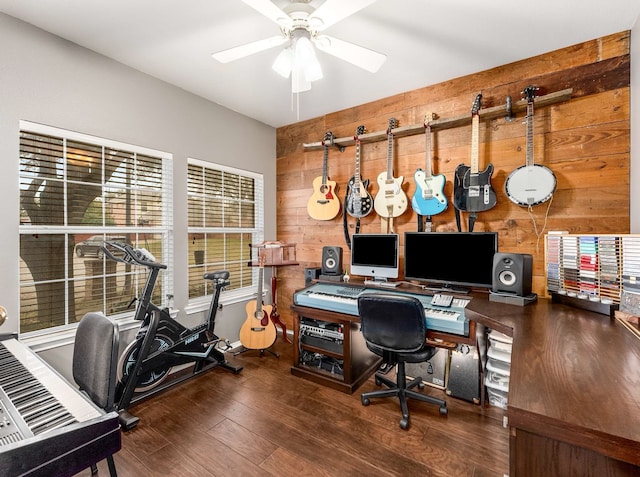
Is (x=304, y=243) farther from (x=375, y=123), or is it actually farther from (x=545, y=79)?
(x=545, y=79)

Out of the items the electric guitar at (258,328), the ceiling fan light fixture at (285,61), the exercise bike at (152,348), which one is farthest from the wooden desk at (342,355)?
the ceiling fan light fixture at (285,61)

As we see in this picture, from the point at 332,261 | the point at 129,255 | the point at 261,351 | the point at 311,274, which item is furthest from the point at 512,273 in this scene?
the point at 129,255

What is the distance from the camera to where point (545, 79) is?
2236 millimetres

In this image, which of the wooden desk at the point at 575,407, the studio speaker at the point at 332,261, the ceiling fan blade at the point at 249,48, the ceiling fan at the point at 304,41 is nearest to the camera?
the wooden desk at the point at 575,407

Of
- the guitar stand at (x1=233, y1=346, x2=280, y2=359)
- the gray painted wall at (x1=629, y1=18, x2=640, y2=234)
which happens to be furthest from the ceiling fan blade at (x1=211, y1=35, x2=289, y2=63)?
the guitar stand at (x1=233, y1=346, x2=280, y2=359)

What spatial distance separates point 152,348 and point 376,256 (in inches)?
79.4

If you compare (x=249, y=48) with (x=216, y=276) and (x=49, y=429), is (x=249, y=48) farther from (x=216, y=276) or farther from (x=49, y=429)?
(x=216, y=276)

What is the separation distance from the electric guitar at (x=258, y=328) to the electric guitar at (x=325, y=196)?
84cm

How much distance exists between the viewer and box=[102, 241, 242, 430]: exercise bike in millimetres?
2084

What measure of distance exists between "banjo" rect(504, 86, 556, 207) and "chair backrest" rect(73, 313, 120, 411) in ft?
8.76

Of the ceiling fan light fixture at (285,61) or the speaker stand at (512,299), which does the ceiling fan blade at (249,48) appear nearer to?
the ceiling fan light fixture at (285,61)

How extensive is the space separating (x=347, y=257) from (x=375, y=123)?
4.71 feet

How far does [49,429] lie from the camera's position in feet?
2.82

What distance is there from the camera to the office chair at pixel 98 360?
1.27 metres
